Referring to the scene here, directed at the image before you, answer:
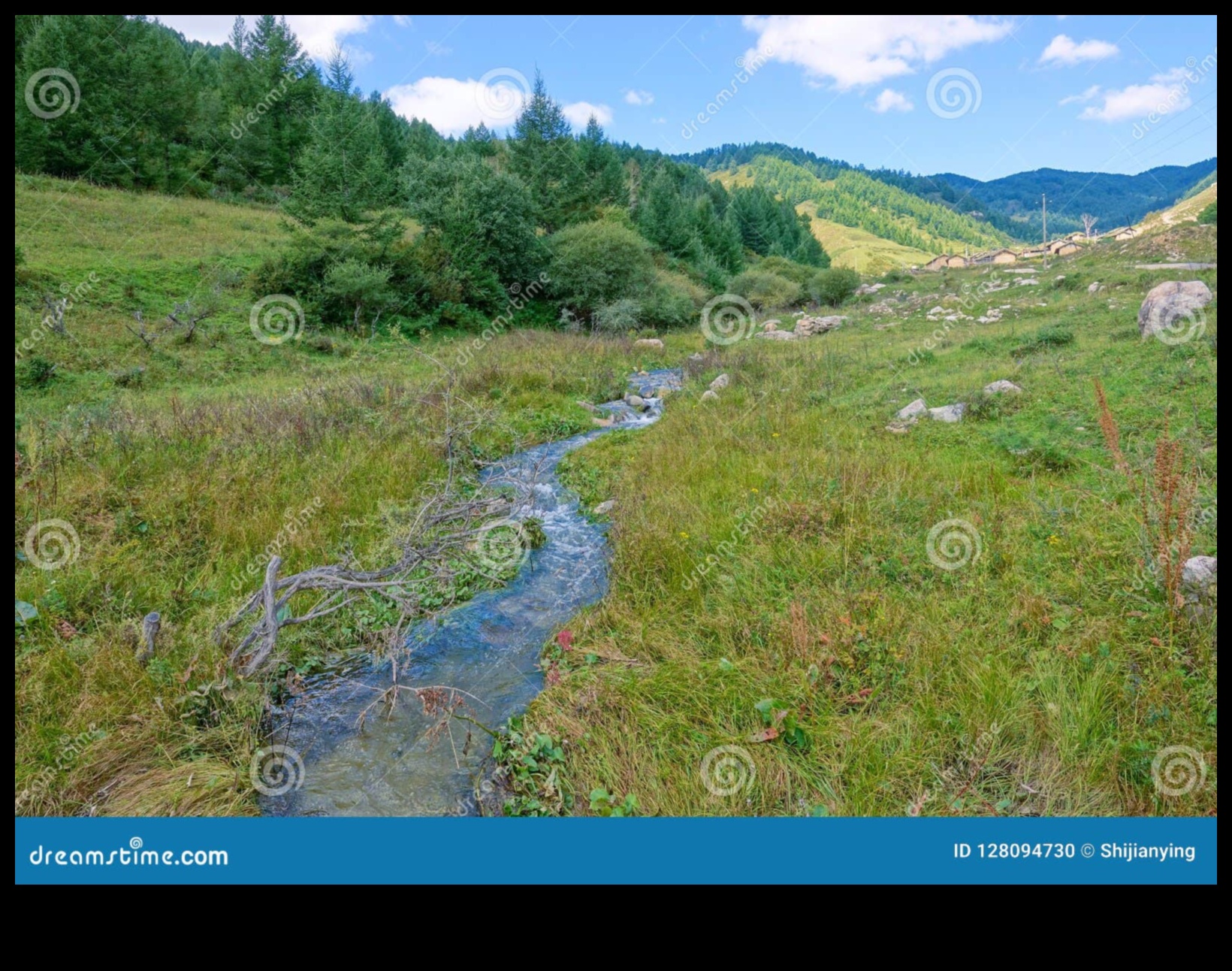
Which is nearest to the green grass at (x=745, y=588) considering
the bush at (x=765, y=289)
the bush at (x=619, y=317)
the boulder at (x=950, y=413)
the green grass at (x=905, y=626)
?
the green grass at (x=905, y=626)

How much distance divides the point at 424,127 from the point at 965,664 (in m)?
71.9

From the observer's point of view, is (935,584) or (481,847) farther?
(935,584)

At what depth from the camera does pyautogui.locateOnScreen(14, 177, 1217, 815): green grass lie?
3.15 meters

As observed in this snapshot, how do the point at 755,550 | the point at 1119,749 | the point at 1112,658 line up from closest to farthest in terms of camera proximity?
the point at 1119,749
the point at 1112,658
the point at 755,550

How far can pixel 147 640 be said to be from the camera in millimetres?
3816

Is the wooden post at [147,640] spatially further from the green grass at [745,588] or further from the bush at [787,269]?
the bush at [787,269]

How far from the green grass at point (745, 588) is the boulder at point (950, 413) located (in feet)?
0.75

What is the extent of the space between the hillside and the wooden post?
11960cm

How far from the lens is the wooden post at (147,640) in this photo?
12.5 ft

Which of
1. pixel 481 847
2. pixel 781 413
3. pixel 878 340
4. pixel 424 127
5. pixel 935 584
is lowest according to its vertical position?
pixel 481 847

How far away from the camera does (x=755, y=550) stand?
5312 millimetres

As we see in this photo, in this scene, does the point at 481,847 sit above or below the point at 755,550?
below
